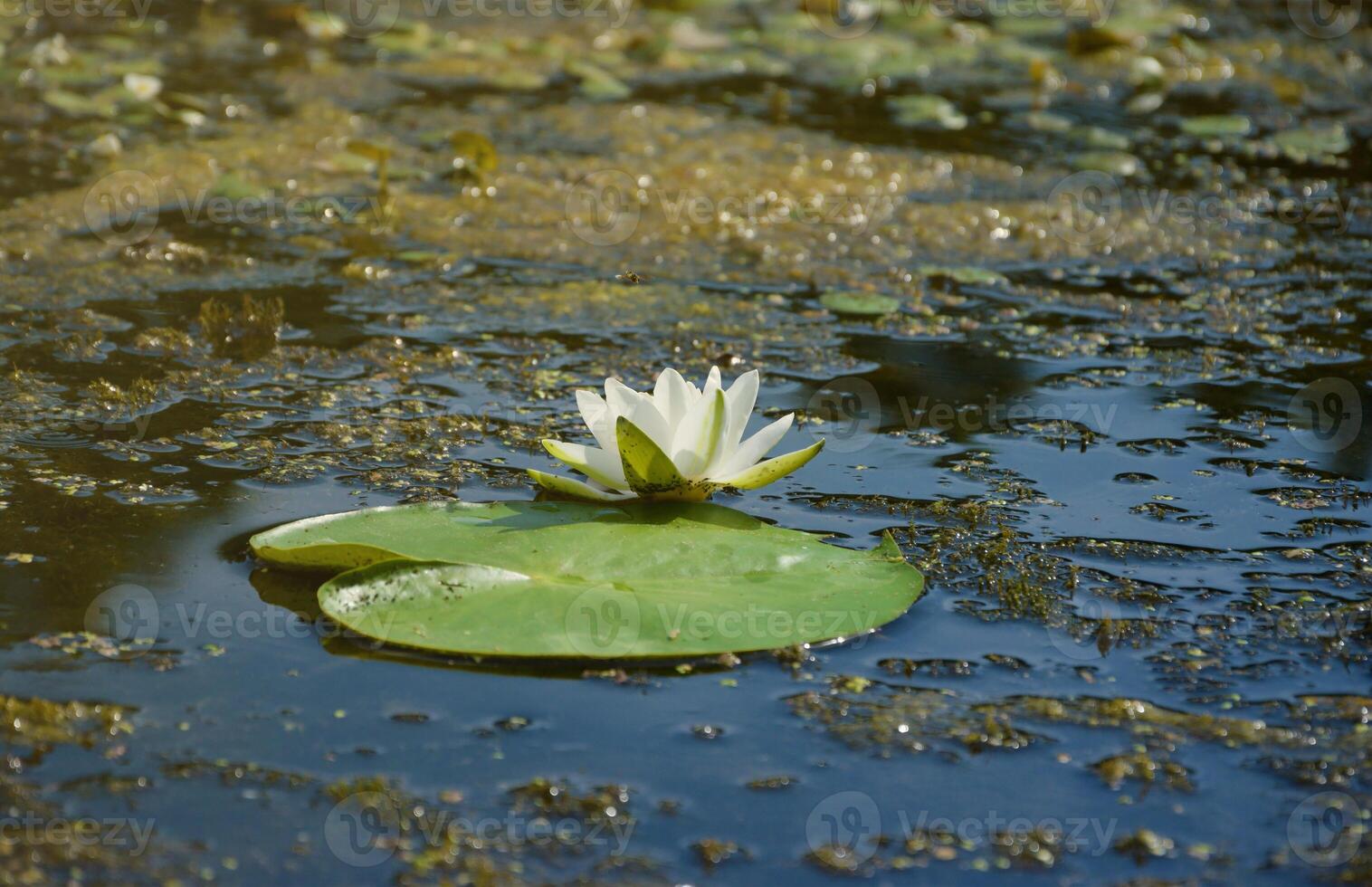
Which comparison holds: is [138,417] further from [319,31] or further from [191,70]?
[319,31]

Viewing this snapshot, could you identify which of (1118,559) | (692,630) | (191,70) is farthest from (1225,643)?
(191,70)
